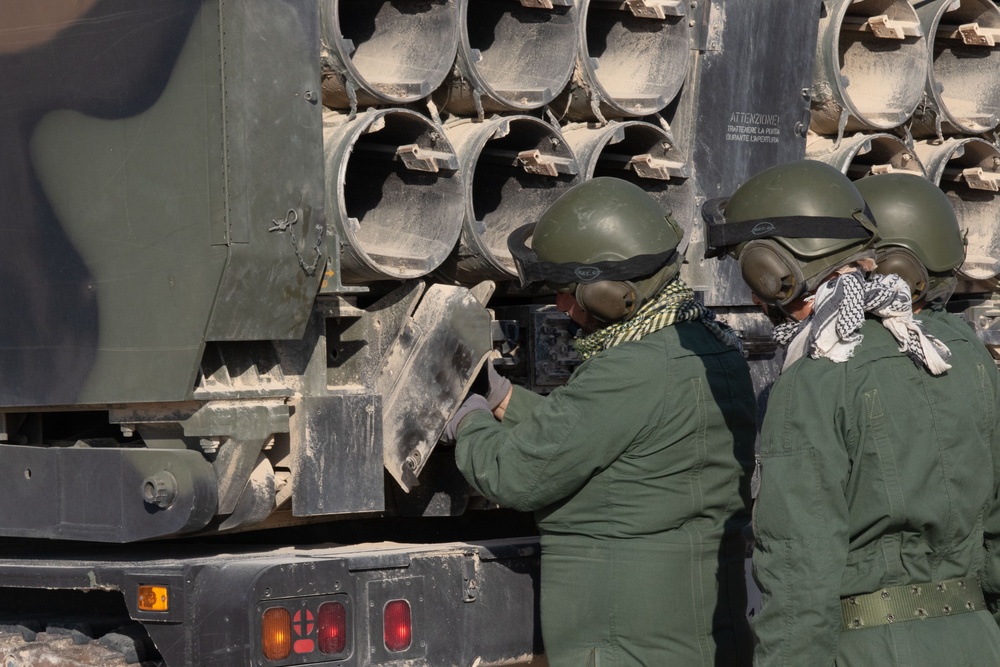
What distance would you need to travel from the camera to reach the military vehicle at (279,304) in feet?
11.6

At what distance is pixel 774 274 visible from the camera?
3.18 m

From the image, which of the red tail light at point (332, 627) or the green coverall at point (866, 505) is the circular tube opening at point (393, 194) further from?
the green coverall at point (866, 505)

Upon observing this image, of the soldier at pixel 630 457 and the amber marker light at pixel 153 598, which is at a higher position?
the soldier at pixel 630 457

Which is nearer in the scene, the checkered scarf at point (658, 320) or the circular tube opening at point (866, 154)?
the checkered scarf at point (658, 320)

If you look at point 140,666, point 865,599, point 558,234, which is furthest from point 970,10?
point 140,666

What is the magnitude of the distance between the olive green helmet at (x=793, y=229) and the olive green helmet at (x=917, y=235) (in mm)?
789

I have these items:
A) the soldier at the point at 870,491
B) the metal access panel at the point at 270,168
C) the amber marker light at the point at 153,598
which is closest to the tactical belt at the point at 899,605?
the soldier at the point at 870,491

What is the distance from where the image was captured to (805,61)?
504 centimetres

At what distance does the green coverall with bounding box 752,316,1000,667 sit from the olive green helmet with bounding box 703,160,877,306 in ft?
0.67

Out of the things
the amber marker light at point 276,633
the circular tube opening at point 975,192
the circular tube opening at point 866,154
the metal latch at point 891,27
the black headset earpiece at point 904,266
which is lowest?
the amber marker light at point 276,633

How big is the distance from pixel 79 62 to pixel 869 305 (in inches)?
77.2

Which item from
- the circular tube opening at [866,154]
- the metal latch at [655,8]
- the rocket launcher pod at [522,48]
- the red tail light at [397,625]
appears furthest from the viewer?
the circular tube opening at [866,154]

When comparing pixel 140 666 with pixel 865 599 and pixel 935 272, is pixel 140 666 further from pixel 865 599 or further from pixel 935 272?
pixel 935 272

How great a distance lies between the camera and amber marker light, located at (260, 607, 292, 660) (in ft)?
11.9
